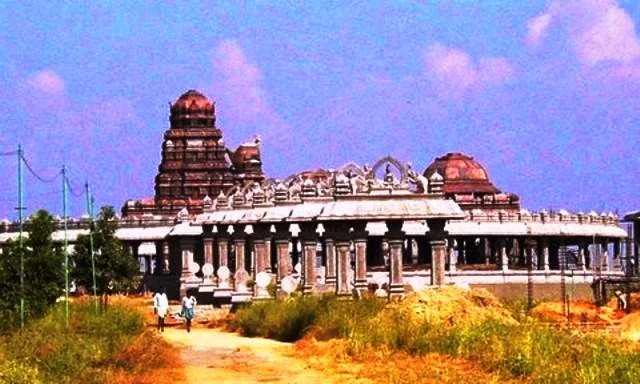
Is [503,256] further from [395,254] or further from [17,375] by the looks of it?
[17,375]

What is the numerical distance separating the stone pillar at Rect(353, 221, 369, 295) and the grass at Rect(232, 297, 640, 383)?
2.56 meters

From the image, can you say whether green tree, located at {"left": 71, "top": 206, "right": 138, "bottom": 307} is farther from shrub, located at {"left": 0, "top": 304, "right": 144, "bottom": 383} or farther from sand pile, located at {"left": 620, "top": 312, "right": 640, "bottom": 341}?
sand pile, located at {"left": 620, "top": 312, "right": 640, "bottom": 341}

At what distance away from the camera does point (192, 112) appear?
8688cm

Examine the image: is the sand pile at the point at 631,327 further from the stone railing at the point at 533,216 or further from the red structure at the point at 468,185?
the red structure at the point at 468,185

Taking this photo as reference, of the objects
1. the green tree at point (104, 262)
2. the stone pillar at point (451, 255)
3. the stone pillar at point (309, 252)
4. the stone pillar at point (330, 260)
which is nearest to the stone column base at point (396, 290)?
the stone pillar at point (330, 260)

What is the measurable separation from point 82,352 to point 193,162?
6044 centimetres

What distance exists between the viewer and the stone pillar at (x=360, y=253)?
38.2 meters

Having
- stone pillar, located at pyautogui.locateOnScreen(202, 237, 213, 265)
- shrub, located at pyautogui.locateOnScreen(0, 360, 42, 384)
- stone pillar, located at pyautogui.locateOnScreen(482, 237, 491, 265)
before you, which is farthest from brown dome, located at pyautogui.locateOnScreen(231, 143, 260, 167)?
shrub, located at pyautogui.locateOnScreen(0, 360, 42, 384)

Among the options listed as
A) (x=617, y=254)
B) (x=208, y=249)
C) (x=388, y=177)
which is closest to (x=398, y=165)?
(x=388, y=177)

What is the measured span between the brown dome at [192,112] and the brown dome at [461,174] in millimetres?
15452

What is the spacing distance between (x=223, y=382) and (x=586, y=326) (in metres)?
13.0

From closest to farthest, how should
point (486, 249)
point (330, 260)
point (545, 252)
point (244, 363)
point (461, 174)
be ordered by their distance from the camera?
point (244, 363)
point (330, 260)
point (545, 252)
point (486, 249)
point (461, 174)

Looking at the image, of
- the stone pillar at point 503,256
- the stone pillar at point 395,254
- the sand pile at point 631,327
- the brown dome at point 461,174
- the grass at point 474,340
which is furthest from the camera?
the brown dome at point 461,174

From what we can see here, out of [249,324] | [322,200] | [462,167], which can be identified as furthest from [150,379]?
[462,167]
